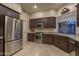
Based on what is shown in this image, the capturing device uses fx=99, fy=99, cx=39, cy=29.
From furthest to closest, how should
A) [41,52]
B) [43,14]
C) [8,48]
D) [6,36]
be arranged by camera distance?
1. [43,14]
2. [41,52]
3. [8,48]
4. [6,36]

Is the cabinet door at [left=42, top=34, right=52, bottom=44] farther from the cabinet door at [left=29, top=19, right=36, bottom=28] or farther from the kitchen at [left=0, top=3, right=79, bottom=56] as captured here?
the cabinet door at [left=29, top=19, right=36, bottom=28]

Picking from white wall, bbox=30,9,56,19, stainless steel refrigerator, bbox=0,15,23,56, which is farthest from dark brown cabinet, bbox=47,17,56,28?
stainless steel refrigerator, bbox=0,15,23,56

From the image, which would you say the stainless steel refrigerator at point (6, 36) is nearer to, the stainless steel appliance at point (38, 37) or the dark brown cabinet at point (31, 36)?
the stainless steel appliance at point (38, 37)

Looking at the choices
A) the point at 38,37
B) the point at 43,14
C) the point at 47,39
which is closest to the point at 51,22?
the point at 43,14

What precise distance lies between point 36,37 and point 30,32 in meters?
0.95

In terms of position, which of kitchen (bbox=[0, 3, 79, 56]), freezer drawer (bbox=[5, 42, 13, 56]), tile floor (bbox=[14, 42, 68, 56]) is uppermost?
kitchen (bbox=[0, 3, 79, 56])

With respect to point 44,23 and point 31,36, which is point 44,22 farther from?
point 31,36

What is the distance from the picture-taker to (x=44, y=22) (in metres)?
6.70

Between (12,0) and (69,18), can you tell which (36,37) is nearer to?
(69,18)

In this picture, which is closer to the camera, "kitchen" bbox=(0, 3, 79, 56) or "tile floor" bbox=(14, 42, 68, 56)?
"tile floor" bbox=(14, 42, 68, 56)

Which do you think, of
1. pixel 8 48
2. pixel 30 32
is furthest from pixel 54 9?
pixel 8 48

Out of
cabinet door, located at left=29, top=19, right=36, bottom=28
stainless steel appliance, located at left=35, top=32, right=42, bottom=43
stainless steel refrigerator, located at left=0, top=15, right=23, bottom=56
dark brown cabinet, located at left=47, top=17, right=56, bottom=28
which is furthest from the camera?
cabinet door, located at left=29, top=19, right=36, bottom=28

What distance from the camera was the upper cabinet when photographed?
6.36 meters

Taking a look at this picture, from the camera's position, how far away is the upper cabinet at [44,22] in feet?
20.9
